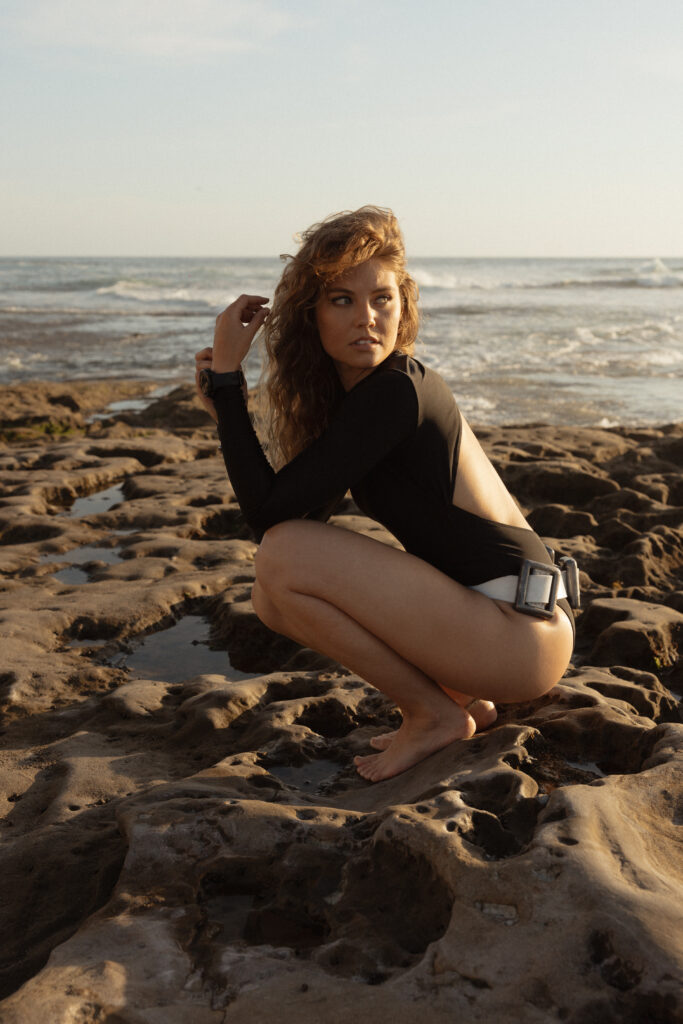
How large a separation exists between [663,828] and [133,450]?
6.72 m

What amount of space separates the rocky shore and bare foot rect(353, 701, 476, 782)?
5cm

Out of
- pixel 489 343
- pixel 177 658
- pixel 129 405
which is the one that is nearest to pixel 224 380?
pixel 177 658

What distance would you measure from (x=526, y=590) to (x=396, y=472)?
1.68 ft

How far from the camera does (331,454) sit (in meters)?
2.60

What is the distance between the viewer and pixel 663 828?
2.05 metres

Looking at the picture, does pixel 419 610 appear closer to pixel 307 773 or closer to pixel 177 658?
pixel 307 773

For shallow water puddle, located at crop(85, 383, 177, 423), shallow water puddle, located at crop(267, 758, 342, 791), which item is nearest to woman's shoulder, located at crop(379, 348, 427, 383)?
shallow water puddle, located at crop(267, 758, 342, 791)

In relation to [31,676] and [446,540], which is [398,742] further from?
[31,676]

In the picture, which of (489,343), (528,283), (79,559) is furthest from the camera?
(528,283)

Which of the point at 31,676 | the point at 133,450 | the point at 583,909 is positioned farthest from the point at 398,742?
the point at 133,450

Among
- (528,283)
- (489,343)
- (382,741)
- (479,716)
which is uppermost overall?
(528,283)

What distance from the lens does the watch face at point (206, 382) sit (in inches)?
112

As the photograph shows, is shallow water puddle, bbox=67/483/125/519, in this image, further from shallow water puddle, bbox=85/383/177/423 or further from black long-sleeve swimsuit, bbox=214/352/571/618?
shallow water puddle, bbox=85/383/177/423

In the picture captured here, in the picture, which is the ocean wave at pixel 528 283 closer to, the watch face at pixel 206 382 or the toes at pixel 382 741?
the watch face at pixel 206 382
